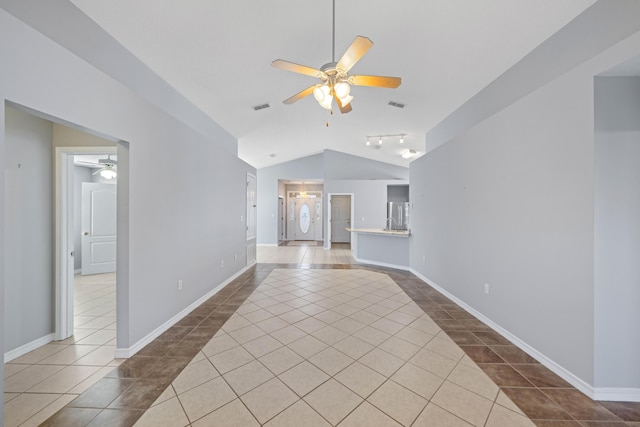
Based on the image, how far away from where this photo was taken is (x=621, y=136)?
70.7 inches

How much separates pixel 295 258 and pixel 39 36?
6.42 m

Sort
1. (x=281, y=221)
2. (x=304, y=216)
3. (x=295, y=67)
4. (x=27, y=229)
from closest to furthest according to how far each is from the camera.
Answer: (x=295, y=67)
(x=27, y=229)
(x=281, y=221)
(x=304, y=216)

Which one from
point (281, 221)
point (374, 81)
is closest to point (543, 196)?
point (374, 81)

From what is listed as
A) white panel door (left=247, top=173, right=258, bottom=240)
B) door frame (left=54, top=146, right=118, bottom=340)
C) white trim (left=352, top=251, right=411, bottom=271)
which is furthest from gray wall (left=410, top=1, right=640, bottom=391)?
white panel door (left=247, top=173, right=258, bottom=240)

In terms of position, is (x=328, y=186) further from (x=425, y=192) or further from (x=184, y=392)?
(x=184, y=392)

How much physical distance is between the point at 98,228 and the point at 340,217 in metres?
7.75

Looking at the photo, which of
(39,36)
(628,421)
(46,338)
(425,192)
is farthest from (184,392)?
(425,192)

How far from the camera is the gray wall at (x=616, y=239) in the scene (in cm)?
178

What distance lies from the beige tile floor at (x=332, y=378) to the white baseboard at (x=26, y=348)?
163cm

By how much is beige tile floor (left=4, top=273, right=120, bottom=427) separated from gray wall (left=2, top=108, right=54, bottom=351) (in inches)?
10.8

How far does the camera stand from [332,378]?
2.02 metres

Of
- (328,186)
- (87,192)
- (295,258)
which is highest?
(328,186)

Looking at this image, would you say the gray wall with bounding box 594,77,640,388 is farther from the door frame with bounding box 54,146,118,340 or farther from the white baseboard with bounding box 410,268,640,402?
the door frame with bounding box 54,146,118,340

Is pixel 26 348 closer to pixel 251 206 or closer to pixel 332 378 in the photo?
pixel 332 378
